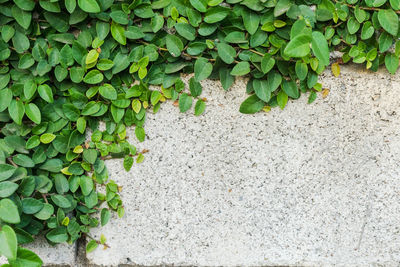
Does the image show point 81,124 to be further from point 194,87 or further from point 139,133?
point 194,87

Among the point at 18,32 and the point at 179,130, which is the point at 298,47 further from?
the point at 18,32

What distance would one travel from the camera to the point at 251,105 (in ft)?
3.60

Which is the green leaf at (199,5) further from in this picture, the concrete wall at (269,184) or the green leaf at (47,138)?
the green leaf at (47,138)

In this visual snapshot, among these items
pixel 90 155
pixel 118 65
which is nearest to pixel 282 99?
pixel 118 65

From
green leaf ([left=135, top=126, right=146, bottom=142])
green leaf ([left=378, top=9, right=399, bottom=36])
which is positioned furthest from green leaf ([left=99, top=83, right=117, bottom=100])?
green leaf ([left=378, top=9, right=399, bottom=36])

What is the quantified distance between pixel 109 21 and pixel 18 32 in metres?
0.25

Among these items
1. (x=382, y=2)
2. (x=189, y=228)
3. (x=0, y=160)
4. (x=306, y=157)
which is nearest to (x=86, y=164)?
(x=0, y=160)

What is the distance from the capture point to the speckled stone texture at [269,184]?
111 cm

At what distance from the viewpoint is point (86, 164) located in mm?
1133

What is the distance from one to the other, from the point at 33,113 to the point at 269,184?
2.29ft

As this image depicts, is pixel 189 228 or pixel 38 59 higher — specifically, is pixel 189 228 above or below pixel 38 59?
below

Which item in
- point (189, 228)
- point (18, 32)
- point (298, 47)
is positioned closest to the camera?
point (298, 47)

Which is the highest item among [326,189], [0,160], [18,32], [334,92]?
[18,32]

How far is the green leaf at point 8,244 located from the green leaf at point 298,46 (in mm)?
784
